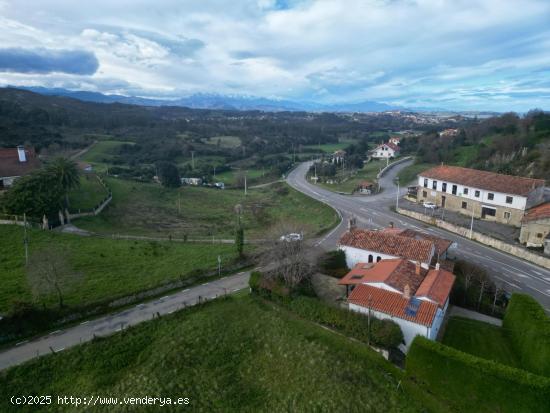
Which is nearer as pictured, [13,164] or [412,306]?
[412,306]

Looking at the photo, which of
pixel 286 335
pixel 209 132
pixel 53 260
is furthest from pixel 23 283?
pixel 209 132

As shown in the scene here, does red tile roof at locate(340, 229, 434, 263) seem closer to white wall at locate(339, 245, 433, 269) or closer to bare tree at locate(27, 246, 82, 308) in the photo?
white wall at locate(339, 245, 433, 269)

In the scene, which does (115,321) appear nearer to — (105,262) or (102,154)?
(105,262)

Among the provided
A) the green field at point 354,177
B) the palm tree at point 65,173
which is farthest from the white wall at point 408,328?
the green field at point 354,177

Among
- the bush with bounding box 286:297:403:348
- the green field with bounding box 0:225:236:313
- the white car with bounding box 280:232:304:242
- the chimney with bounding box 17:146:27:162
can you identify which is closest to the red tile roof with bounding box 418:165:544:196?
the white car with bounding box 280:232:304:242

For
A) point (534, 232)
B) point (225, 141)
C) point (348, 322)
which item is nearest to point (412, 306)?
point (348, 322)

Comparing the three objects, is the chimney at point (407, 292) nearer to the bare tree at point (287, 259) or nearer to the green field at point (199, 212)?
the bare tree at point (287, 259)
